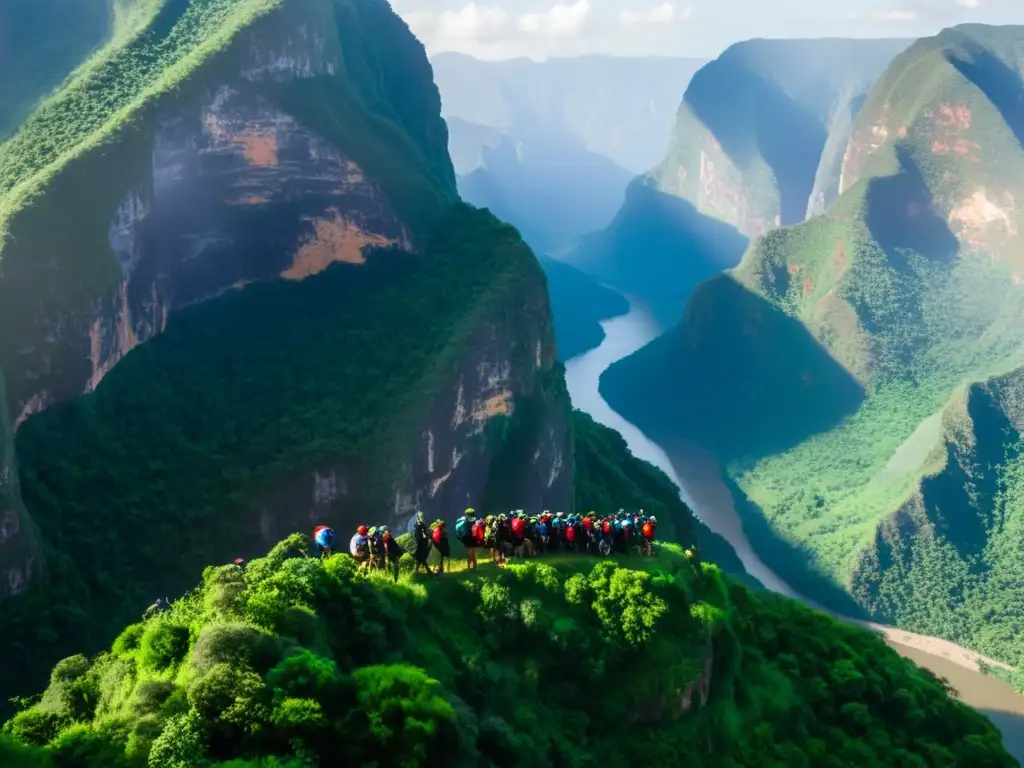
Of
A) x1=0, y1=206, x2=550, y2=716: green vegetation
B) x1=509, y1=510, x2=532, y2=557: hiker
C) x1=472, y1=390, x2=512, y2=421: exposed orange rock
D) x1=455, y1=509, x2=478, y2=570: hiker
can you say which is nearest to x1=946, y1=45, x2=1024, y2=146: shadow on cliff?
x1=0, y1=206, x2=550, y2=716: green vegetation

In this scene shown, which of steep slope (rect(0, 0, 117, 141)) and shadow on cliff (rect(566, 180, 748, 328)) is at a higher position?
steep slope (rect(0, 0, 117, 141))

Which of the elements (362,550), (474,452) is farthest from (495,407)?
(362,550)

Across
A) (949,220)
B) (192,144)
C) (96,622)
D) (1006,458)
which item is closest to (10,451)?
(96,622)

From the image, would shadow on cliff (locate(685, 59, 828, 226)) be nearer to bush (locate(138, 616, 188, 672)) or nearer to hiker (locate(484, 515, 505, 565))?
hiker (locate(484, 515, 505, 565))

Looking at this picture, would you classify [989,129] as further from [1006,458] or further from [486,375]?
[486,375]

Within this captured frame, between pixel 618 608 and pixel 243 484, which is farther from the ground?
pixel 618 608

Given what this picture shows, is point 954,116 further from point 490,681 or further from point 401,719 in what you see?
point 401,719
